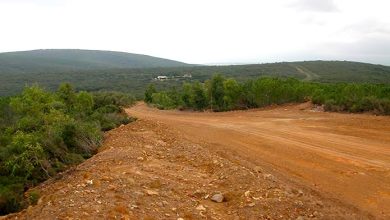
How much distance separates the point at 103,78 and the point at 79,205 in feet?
277

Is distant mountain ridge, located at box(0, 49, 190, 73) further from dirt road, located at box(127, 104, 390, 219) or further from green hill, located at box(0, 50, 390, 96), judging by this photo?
dirt road, located at box(127, 104, 390, 219)

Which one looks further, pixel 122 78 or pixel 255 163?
pixel 122 78

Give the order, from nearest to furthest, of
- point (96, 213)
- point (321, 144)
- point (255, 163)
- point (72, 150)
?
point (96, 213) < point (255, 163) < point (72, 150) < point (321, 144)

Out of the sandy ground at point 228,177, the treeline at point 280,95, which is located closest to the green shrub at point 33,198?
the sandy ground at point 228,177

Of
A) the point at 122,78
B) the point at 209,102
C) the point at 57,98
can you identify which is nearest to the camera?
the point at 57,98

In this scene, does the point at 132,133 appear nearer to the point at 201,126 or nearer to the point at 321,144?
the point at 201,126

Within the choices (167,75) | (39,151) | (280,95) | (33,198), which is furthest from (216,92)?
(167,75)

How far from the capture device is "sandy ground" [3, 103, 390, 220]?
25.1 ft

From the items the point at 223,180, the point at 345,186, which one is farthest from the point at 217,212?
the point at 345,186

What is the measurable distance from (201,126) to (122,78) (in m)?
72.7

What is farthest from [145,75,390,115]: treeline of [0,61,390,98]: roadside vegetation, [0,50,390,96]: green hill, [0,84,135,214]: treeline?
[0,61,390,98]: roadside vegetation

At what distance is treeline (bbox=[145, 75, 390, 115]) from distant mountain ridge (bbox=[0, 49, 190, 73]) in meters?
98.4

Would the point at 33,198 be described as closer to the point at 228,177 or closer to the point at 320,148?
the point at 228,177

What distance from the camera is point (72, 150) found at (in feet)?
43.0
